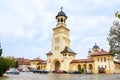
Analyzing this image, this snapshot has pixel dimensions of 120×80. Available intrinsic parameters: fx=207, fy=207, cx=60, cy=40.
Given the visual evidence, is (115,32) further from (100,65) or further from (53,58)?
(53,58)

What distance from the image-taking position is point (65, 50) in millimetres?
80250

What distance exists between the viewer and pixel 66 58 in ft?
261

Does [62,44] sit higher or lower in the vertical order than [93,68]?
higher

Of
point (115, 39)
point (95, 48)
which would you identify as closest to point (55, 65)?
point (95, 48)

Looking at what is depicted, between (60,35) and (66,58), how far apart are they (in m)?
10.1

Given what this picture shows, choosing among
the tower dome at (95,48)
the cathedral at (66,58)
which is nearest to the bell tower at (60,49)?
the cathedral at (66,58)

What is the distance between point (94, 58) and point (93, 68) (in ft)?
12.3

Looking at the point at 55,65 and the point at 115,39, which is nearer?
the point at 115,39

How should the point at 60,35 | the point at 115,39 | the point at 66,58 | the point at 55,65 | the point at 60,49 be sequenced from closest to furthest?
the point at 115,39, the point at 66,58, the point at 60,49, the point at 60,35, the point at 55,65

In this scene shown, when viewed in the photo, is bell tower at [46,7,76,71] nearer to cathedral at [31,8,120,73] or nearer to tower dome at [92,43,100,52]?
cathedral at [31,8,120,73]

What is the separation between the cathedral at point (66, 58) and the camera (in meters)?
72.4

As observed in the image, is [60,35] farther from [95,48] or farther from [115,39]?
[115,39]

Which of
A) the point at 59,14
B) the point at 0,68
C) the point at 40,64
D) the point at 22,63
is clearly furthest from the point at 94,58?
the point at 22,63

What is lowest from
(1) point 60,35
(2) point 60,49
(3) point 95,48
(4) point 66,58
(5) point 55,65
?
(5) point 55,65
